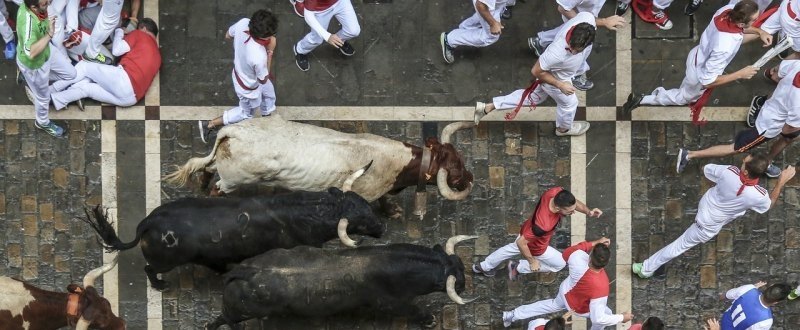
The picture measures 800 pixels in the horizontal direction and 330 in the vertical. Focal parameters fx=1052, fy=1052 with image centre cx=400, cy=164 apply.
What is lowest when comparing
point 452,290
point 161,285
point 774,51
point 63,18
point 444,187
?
point 161,285

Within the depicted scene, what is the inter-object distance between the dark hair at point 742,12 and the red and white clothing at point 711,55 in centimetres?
9

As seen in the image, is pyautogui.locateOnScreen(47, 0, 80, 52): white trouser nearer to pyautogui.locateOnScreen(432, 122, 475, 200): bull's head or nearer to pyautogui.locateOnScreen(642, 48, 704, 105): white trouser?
pyautogui.locateOnScreen(432, 122, 475, 200): bull's head

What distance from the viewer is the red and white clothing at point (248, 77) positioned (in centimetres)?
1266

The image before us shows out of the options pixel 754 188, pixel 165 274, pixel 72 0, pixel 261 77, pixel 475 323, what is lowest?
pixel 475 323

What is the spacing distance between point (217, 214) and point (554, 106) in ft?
16.4

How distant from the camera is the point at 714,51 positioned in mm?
12820

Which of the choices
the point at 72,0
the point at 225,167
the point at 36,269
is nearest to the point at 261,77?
the point at 225,167

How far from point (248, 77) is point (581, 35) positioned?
13.5 ft

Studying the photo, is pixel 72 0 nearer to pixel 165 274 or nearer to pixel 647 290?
pixel 165 274

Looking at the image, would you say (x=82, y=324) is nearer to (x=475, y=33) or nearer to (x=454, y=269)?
(x=454, y=269)

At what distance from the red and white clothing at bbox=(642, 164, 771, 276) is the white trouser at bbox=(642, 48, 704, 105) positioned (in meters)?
1.13

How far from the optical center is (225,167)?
504 inches

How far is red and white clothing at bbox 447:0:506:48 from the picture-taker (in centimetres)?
1405

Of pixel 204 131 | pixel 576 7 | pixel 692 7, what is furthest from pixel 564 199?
pixel 204 131
